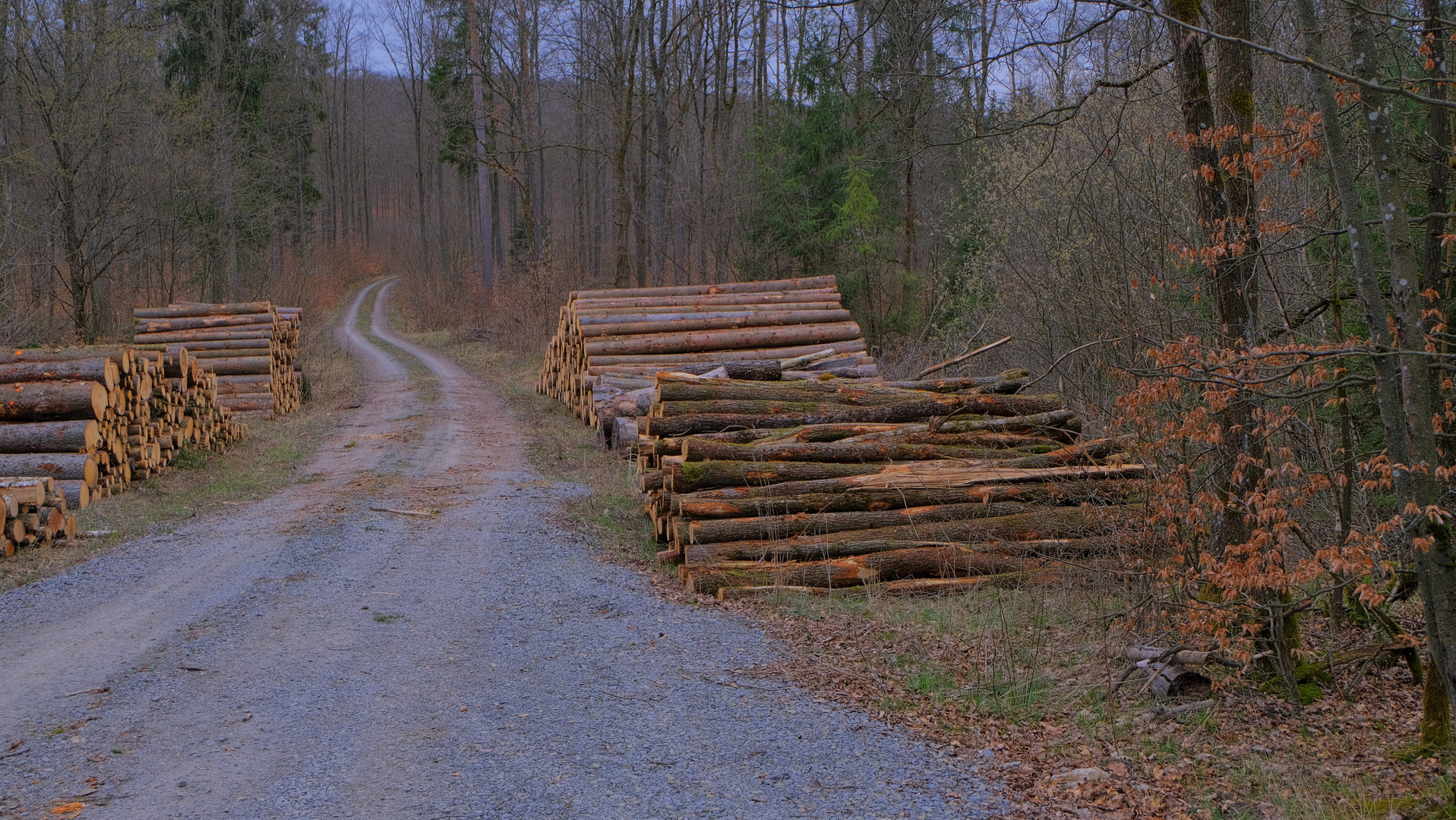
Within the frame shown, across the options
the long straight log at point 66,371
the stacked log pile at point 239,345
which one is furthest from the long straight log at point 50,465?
the stacked log pile at point 239,345

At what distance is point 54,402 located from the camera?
1166 cm

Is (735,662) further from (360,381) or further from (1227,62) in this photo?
(360,381)

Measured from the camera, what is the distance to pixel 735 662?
638 cm

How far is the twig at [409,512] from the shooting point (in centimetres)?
1067

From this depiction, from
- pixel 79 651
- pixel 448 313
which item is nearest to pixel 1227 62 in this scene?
pixel 79 651

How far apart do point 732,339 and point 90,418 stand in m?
10.0

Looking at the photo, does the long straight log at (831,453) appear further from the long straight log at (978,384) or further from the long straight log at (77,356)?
the long straight log at (77,356)

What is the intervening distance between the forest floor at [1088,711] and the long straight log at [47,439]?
24.4 ft

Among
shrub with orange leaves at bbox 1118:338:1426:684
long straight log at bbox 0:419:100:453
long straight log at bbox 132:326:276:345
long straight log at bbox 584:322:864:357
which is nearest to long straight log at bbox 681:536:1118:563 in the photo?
shrub with orange leaves at bbox 1118:338:1426:684

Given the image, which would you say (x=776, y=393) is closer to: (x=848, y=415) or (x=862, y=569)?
(x=848, y=415)

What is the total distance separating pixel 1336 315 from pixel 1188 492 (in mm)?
1358

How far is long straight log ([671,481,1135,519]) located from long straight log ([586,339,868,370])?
27.2ft

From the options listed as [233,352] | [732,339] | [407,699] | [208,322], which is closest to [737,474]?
[407,699]

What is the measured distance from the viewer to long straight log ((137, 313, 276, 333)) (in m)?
20.7
